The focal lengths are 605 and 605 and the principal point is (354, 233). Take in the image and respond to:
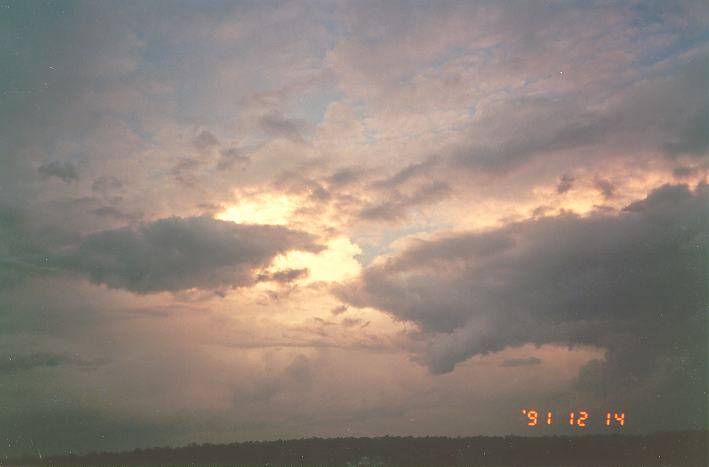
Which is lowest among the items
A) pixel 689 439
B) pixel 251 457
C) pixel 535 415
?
pixel 251 457

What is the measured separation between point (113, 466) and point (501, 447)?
268ft

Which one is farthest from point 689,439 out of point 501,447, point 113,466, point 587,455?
point 113,466

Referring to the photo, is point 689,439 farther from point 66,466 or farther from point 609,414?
point 66,466

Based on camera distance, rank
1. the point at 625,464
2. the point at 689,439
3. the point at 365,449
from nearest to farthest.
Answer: the point at 625,464, the point at 689,439, the point at 365,449

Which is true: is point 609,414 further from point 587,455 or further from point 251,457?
point 251,457

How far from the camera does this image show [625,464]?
108188mm

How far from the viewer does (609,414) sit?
5334 centimetres

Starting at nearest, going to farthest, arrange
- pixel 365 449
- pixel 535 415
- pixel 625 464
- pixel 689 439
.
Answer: pixel 535 415 < pixel 625 464 < pixel 689 439 < pixel 365 449

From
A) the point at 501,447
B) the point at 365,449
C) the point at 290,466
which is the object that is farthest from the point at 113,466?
the point at 501,447

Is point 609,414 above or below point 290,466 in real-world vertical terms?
above

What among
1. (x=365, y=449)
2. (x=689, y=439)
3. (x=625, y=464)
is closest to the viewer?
(x=625, y=464)

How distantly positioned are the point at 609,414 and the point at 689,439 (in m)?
96.7

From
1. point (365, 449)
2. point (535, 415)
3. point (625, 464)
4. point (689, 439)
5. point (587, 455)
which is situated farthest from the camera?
point (365, 449)

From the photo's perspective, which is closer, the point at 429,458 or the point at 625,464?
the point at 625,464
